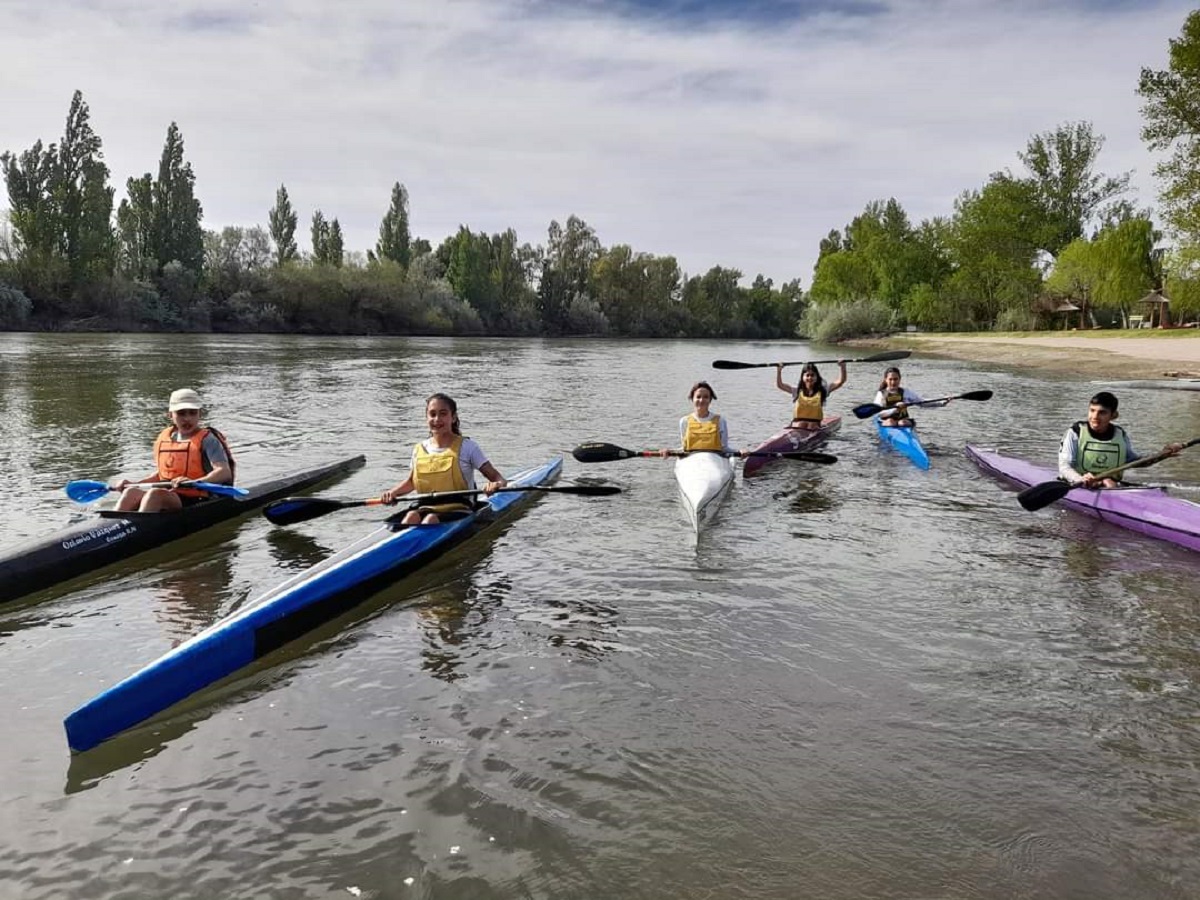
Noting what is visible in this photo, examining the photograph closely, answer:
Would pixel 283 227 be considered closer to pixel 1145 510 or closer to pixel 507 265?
pixel 507 265

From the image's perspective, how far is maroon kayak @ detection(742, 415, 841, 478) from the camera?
10.2 m

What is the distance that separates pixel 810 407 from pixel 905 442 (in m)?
1.50

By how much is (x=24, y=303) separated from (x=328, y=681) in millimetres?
53781

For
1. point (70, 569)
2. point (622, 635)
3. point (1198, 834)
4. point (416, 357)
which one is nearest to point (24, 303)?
point (416, 357)

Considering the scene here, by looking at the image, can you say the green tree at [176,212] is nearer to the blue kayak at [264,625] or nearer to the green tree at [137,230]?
the green tree at [137,230]

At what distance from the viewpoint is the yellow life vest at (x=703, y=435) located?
30.0ft

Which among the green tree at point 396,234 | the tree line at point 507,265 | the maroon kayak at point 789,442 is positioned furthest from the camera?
the green tree at point 396,234

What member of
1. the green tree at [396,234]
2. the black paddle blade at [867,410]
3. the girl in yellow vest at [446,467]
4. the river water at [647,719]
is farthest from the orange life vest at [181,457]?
the green tree at [396,234]

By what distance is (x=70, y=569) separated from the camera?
5699mm

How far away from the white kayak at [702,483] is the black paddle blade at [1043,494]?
2.77 metres

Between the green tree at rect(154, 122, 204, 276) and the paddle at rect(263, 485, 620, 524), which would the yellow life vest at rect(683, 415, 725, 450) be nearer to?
the paddle at rect(263, 485, 620, 524)

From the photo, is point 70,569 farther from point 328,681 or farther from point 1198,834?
point 1198,834

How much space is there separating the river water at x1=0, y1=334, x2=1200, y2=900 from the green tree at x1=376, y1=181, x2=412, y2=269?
68.4 m

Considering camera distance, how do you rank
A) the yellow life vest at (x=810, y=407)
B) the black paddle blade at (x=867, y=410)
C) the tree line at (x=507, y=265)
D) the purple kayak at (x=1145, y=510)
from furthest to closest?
1. the tree line at (x=507, y=265)
2. the yellow life vest at (x=810, y=407)
3. the black paddle blade at (x=867, y=410)
4. the purple kayak at (x=1145, y=510)
